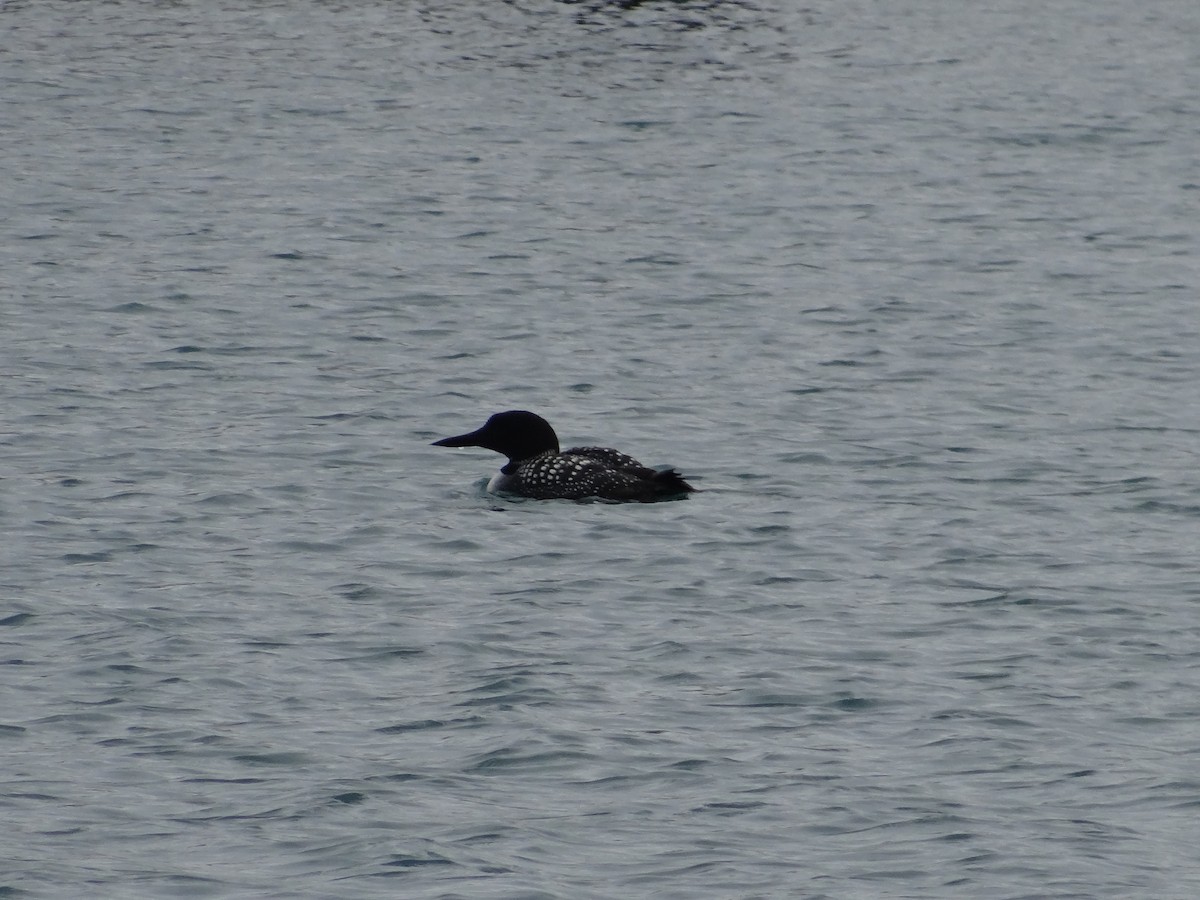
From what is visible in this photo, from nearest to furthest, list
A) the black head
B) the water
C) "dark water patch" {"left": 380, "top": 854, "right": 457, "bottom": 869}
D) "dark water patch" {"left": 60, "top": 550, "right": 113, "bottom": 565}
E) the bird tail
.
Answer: "dark water patch" {"left": 380, "top": 854, "right": 457, "bottom": 869} → the water → "dark water patch" {"left": 60, "top": 550, "right": 113, "bottom": 565} → the bird tail → the black head

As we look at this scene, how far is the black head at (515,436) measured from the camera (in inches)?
606

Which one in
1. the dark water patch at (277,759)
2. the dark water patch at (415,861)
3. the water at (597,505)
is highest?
the dark water patch at (415,861)

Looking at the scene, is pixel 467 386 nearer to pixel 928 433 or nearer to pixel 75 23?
pixel 928 433

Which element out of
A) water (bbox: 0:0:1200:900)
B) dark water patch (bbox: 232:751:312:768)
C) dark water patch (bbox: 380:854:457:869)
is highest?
dark water patch (bbox: 380:854:457:869)

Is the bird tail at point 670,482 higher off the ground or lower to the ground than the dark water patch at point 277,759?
lower

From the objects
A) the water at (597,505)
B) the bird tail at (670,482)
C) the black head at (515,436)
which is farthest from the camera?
the black head at (515,436)

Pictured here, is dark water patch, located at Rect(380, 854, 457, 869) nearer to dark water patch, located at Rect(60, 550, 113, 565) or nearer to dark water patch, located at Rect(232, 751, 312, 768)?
dark water patch, located at Rect(232, 751, 312, 768)

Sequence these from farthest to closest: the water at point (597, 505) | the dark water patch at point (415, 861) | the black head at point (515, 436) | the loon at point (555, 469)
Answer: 1. the black head at point (515, 436)
2. the loon at point (555, 469)
3. the water at point (597, 505)
4. the dark water patch at point (415, 861)

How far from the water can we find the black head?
339 mm

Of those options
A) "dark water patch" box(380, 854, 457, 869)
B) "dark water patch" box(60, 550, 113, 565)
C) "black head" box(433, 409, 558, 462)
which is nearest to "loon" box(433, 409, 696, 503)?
"black head" box(433, 409, 558, 462)

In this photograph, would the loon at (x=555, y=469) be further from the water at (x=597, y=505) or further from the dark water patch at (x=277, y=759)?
the dark water patch at (x=277, y=759)

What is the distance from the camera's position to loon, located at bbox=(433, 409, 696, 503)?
14742 millimetres

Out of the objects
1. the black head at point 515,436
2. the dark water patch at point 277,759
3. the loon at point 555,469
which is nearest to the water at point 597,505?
the dark water patch at point 277,759

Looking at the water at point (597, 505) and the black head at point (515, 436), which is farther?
the black head at point (515, 436)
